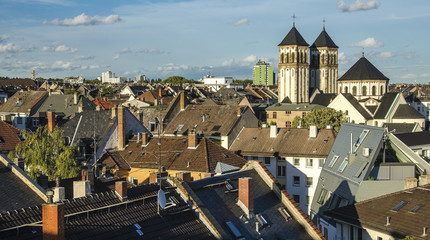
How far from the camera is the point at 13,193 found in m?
23.0

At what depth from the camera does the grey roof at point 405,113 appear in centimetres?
9969

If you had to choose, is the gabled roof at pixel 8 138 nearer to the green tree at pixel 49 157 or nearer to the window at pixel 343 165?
the green tree at pixel 49 157

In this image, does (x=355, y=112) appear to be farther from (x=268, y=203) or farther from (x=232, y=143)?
(x=268, y=203)

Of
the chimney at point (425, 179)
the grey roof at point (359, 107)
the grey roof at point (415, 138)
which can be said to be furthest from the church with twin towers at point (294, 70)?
the chimney at point (425, 179)

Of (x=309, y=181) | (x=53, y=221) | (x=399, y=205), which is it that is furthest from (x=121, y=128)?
(x=53, y=221)

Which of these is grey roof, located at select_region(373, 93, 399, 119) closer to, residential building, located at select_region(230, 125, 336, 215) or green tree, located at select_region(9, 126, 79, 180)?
residential building, located at select_region(230, 125, 336, 215)

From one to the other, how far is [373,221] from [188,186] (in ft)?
31.8

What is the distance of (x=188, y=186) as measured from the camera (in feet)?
69.4

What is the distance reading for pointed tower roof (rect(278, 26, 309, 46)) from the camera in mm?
126562

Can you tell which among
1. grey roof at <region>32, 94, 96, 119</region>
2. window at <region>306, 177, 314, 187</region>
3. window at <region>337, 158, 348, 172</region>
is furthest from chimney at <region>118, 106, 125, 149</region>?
grey roof at <region>32, 94, 96, 119</region>

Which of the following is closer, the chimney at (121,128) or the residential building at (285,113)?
the chimney at (121,128)

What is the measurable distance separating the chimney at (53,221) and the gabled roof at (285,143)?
111 feet

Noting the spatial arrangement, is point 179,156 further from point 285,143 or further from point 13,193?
point 13,193

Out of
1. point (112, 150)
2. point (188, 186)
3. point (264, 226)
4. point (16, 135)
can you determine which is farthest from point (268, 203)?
point (16, 135)
